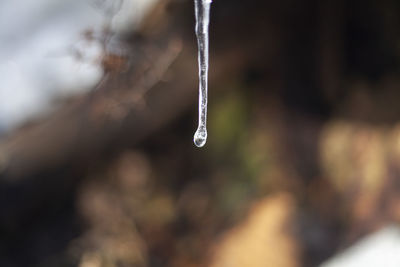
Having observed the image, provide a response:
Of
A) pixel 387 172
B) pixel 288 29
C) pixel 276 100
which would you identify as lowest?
pixel 387 172

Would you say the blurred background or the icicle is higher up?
the blurred background

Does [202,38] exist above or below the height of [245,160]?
below

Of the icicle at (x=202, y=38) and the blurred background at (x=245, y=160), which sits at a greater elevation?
the blurred background at (x=245, y=160)

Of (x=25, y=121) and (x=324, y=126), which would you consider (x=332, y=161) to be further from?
(x=25, y=121)

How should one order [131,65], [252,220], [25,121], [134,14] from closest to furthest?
[131,65] < [134,14] < [25,121] < [252,220]

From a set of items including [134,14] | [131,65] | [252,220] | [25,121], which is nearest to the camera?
[131,65]

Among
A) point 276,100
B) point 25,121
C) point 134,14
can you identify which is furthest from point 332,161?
point 25,121

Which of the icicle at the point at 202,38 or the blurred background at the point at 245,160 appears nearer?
the icicle at the point at 202,38

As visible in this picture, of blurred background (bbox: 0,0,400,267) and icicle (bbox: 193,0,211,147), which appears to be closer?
icicle (bbox: 193,0,211,147)
